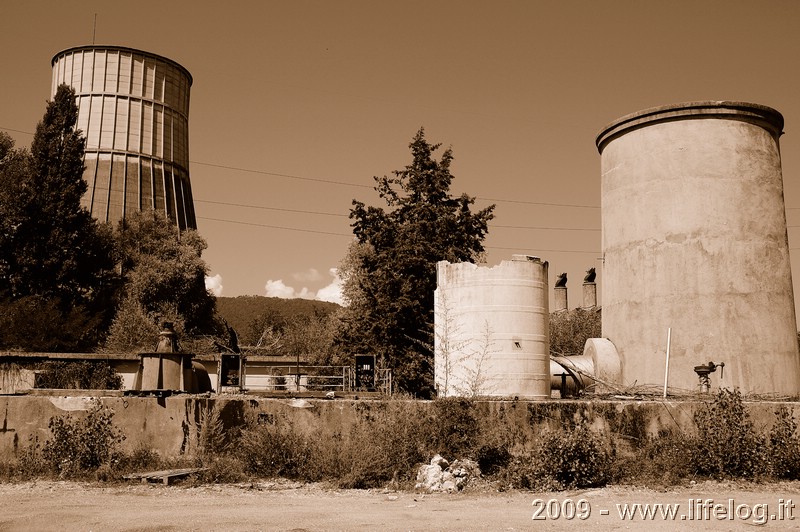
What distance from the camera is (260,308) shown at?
89.6 metres

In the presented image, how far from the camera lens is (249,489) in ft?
31.5

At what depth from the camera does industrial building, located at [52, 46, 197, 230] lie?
3888 centimetres

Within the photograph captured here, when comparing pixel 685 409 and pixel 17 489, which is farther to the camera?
pixel 685 409

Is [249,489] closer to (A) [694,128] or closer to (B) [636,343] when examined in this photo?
(B) [636,343]

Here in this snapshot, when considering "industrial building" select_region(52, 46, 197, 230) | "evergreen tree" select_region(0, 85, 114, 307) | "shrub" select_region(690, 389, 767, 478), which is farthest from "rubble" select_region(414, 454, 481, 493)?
"industrial building" select_region(52, 46, 197, 230)

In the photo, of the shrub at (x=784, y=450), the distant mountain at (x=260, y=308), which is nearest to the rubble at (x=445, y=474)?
the shrub at (x=784, y=450)

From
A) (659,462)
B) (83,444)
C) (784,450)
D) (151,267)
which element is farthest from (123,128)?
(784,450)

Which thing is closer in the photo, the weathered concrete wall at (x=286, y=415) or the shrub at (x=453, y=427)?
the shrub at (x=453, y=427)

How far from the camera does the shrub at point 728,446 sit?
10078 millimetres

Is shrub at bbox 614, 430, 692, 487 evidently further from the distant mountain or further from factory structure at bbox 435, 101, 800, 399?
the distant mountain

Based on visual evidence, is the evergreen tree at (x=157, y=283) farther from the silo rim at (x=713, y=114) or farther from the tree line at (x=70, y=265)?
the silo rim at (x=713, y=114)

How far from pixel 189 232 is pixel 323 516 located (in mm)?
29662

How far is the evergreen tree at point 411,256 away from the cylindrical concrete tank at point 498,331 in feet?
20.1

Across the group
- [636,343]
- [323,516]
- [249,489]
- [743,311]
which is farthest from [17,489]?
[743,311]
